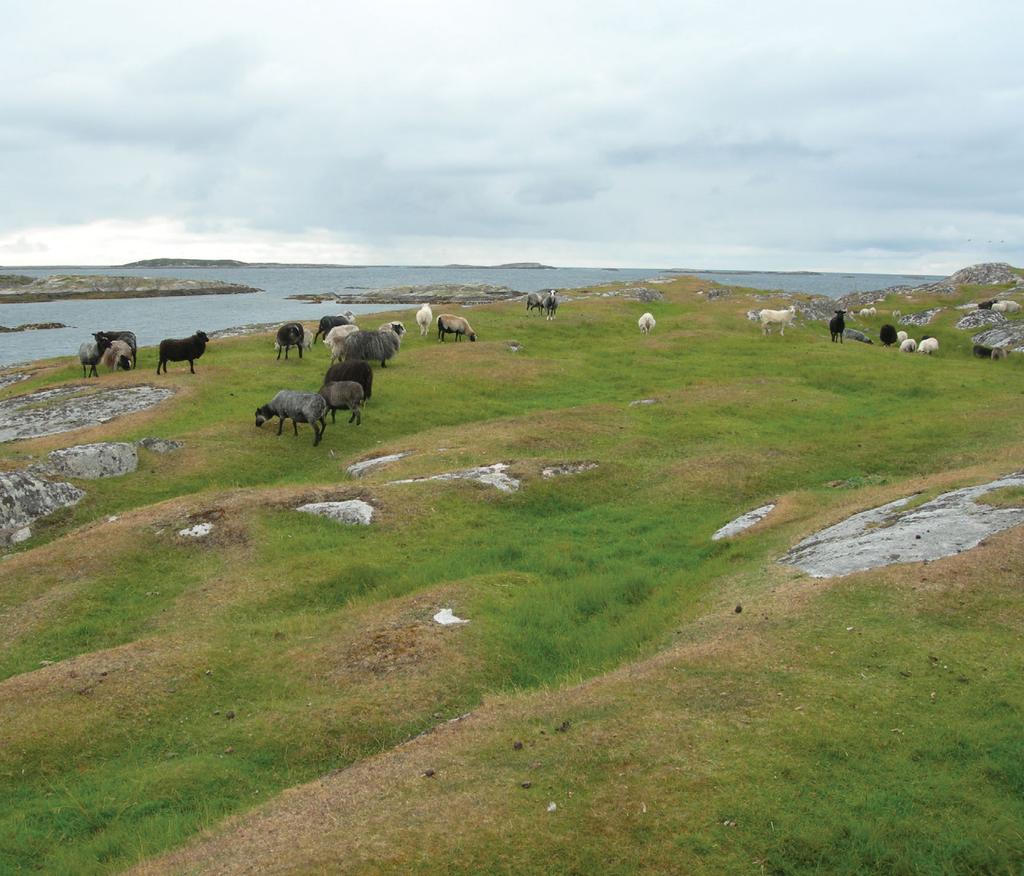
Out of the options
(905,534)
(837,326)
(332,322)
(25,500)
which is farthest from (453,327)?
(905,534)

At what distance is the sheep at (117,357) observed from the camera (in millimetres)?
49344

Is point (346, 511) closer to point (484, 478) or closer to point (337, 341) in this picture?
point (484, 478)

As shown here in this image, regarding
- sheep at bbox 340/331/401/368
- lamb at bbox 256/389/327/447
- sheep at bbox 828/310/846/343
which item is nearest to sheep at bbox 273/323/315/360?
sheep at bbox 340/331/401/368

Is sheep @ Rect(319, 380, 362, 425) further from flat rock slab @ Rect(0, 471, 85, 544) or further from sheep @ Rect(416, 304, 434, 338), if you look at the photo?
sheep @ Rect(416, 304, 434, 338)

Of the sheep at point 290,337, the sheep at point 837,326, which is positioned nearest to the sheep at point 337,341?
the sheep at point 290,337

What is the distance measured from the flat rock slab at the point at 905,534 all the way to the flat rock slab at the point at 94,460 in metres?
25.3

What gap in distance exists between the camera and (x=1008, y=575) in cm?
1441

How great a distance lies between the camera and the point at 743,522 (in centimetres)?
2309


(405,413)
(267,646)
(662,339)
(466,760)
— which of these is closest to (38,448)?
(405,413)

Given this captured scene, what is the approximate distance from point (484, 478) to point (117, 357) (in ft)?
110

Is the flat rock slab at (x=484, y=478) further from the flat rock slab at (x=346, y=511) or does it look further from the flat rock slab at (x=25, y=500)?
the flat rock slab at (x=25, y=500)

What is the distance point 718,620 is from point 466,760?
6.78 m

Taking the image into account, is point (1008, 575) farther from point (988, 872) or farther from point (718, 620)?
point (988, 872)

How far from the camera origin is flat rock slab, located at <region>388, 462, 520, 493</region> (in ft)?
90.1
